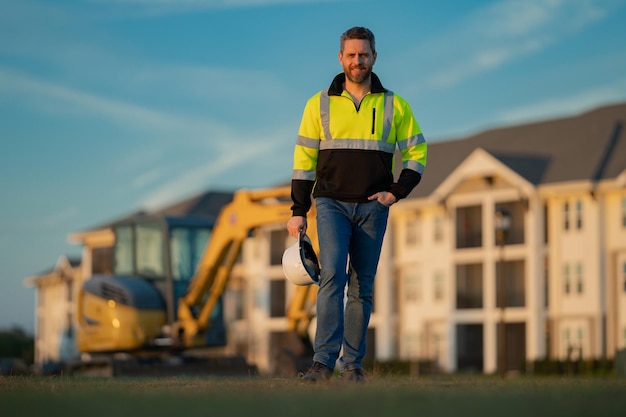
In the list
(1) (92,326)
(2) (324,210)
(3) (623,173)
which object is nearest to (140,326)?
(1) (92,326)

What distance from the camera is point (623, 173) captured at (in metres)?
52.9

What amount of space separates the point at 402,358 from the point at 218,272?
33.3 metres

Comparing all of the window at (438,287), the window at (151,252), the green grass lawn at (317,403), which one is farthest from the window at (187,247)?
the window at (438,287)

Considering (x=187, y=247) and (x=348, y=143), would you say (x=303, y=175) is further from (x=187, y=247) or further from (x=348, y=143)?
(x=187, y=247)

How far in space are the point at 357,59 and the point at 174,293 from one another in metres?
21.1

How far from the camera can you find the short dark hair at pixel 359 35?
970 centimetres

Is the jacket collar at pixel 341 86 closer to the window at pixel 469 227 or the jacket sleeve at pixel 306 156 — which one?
the jacket sleeve at pixel 306 156

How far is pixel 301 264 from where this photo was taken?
9930mm

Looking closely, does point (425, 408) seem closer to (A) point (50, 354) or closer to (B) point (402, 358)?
(B) point (402, 358)

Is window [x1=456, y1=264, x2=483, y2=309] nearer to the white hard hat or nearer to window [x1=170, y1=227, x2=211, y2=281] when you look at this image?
window [x1=170, y1=227, x2=211, y2=281]

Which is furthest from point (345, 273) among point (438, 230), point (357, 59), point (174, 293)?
point (438, 230)

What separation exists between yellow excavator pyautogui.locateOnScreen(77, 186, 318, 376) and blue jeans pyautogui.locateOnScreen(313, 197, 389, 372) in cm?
1878

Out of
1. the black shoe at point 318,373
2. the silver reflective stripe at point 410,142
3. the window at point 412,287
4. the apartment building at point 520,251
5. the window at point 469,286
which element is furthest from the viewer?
the window at point 412,287

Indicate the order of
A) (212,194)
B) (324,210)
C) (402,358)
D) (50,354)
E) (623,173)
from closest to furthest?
(324,210) < (623,173) < (402,358) < (212,194) < (50,354)
